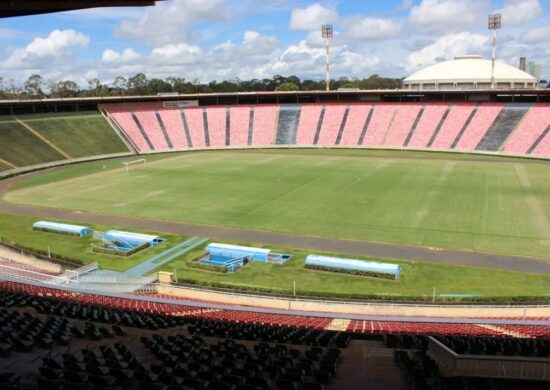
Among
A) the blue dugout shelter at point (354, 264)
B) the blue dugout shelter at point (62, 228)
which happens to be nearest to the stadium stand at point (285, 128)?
the blue dugout shelter at point (62, 228)

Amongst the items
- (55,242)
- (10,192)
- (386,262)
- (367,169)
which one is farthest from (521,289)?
(10,192)

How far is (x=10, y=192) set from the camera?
53.5 metres

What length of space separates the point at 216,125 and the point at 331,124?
2167 cm

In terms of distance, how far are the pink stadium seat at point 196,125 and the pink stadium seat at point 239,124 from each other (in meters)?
5.68

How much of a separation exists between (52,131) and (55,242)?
50302mm

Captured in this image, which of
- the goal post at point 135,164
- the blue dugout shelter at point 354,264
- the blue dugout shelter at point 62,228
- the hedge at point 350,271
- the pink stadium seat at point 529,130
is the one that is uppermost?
the pink stadium seat at point 529,130

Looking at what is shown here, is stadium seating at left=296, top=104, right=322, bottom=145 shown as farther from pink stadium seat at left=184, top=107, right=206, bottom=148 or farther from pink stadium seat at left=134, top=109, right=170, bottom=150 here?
pink stadium seat at left=134, top=109, right=170, bottom=150

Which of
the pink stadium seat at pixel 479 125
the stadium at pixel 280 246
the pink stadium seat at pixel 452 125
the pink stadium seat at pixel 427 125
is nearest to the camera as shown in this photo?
the stadium at pixel 280 246

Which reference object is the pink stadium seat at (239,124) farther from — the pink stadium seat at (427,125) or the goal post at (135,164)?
the pink stadium seat at (427,125)

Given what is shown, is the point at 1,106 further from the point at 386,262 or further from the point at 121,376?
the point at 121,376

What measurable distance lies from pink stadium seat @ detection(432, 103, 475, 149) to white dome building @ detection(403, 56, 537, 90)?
44141mm

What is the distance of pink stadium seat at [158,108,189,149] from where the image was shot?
3440 inches

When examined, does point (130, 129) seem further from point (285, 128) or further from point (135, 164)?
point (285, 128)

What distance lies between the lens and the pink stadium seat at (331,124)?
87.0 m
